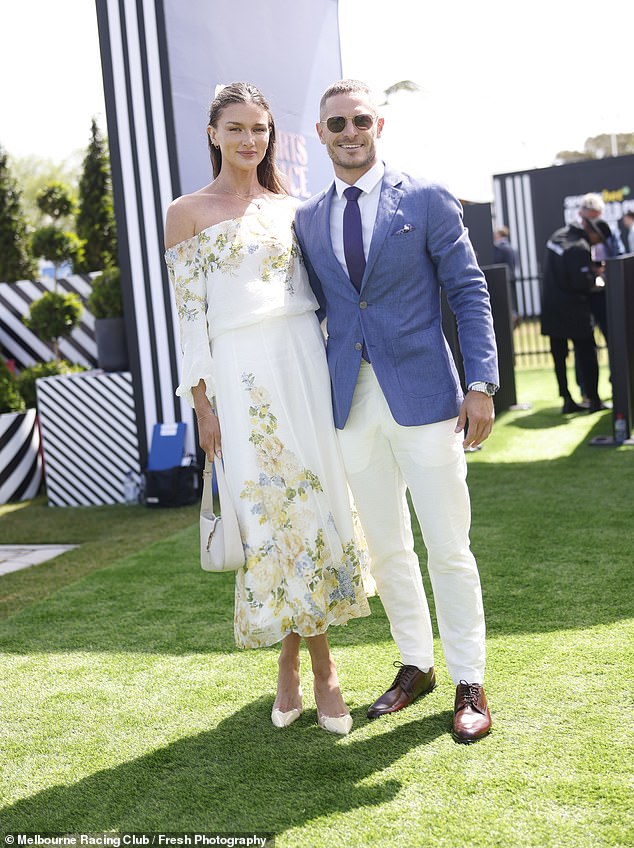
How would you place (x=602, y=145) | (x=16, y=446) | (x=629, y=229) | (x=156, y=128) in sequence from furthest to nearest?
(x=602, y=145) < (x=629, y=229) < (x=16, y=446) < (x=156, y=128)

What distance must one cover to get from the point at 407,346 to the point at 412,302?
0.44 ft

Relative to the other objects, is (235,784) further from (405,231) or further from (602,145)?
(602,145)

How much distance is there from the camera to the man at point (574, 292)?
879 centimetres

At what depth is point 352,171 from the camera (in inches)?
117

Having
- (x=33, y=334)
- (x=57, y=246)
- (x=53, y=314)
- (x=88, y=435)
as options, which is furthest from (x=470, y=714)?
(x=33, y=334)

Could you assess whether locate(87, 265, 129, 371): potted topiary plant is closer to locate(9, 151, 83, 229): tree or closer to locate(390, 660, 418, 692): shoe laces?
locate(390, 660, 418, 692): shoe laces

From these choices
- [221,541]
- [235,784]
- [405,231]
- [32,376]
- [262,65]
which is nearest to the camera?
[235,784]

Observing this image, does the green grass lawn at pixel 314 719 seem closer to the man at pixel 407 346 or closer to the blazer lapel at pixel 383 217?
the man at pixel 407 346

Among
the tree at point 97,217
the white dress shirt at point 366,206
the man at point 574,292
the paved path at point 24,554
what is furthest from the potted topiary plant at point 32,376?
the white dress shirt at point 366,206

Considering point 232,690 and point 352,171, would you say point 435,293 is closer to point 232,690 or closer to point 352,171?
point 352,171

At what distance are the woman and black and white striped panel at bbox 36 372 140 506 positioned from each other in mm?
4372

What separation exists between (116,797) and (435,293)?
5.73ft

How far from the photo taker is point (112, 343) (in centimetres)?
746

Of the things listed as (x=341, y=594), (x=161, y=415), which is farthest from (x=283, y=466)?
(x=161, y=415)
